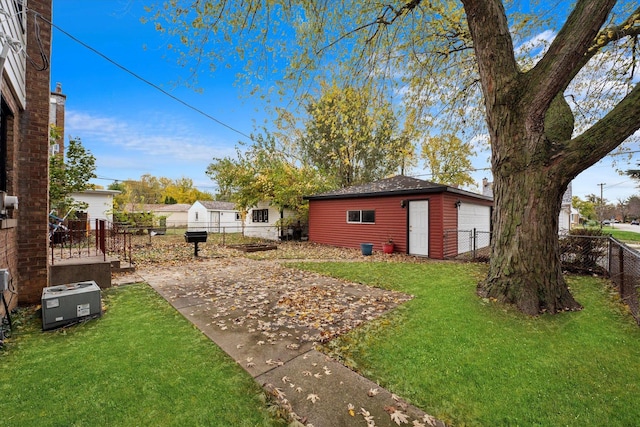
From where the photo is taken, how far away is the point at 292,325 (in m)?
3.91

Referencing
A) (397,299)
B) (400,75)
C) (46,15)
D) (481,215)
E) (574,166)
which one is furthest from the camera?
(481,215)

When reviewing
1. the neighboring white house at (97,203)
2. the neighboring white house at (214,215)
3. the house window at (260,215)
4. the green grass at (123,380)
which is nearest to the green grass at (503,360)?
the green grass at (123,380)

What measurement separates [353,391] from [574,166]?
4.42m

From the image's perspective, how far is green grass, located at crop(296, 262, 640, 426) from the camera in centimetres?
225

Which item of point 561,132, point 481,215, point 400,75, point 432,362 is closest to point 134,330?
point 432,362

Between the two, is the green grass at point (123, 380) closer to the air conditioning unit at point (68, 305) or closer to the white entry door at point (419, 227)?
the air conditioning unit at point (68, 305)

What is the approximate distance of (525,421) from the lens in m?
2.13

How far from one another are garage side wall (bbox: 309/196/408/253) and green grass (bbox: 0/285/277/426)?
30.5 ft

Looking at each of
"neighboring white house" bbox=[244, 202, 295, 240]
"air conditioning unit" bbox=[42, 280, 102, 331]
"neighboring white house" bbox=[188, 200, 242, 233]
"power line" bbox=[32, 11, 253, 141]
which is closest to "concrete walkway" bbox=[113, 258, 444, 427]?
"air conditioning unit" bbox=[42, 280, 102, 331]

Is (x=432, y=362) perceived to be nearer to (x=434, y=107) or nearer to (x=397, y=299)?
(x=397, y=299)

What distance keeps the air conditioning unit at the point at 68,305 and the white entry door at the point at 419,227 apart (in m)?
9.79

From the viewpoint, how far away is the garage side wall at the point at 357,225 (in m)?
11.5

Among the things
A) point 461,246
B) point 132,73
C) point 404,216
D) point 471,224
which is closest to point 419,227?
point 404,216

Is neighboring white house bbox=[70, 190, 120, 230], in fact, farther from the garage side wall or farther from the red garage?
the red garage
